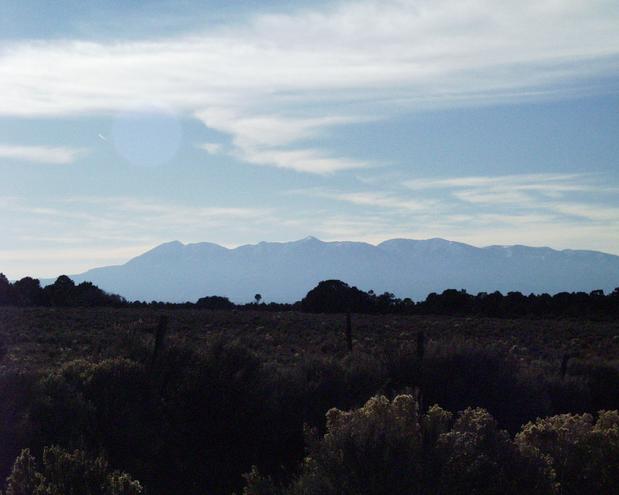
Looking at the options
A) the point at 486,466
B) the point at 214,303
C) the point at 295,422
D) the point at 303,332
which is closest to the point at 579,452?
the point at 486,466

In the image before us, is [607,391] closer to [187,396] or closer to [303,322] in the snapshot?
[187,396]

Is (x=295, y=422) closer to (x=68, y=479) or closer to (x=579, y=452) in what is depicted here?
(x=579, y=452)

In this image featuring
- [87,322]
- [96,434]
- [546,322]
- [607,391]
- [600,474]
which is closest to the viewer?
[600,474]

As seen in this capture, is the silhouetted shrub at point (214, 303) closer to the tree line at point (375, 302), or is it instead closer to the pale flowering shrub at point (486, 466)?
the tree line at point (375, 302)

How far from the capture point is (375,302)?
60.9 metres

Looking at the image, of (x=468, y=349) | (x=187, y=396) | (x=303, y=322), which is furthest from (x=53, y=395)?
(x=303, y=322)

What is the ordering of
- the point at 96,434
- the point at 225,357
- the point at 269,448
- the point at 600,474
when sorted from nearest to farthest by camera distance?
the point at 600,474
the point at 96,434
the point at 269,448
the point at 225,357

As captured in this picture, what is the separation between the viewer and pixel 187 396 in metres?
13.2

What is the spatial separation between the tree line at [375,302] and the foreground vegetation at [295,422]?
30.4 m

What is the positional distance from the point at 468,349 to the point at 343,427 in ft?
38.9

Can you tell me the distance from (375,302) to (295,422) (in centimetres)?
4740

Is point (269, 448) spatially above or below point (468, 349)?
below

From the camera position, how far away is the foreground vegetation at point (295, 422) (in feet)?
21.7

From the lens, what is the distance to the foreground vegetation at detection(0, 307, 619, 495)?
662cm
